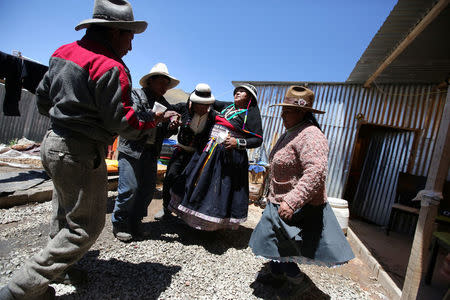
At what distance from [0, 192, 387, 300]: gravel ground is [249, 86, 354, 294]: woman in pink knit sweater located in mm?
530

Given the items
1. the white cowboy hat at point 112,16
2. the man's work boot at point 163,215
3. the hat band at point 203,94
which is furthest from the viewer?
the man's work boot at point 163,215

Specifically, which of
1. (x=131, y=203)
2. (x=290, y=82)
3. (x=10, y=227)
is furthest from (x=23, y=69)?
(x=290, y=82)

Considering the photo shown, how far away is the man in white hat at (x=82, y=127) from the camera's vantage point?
1.41 metres

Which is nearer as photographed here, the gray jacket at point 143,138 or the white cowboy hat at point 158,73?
the gray jacket at point 143,138

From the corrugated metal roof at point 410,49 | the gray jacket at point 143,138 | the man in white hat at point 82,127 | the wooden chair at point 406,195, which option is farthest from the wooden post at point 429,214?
the wooden chair at point 406,195

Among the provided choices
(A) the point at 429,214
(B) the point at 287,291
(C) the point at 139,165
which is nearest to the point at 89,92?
(C) the point at 139,165

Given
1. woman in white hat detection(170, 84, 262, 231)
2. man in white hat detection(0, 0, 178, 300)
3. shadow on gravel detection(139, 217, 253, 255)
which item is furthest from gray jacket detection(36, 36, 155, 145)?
shadow on gravel detection(139, 217, 253, 255)

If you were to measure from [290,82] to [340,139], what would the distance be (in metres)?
2.39

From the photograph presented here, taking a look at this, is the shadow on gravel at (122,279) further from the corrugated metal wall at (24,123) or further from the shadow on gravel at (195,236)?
the corrugated metal wall at (24,123)

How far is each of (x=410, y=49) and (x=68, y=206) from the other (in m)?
5.66

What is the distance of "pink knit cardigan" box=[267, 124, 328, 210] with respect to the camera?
5.99 ft

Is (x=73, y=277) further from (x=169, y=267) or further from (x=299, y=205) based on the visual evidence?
(x=299, y=205)

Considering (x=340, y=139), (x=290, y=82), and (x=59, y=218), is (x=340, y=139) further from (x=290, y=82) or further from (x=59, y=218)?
(x=59, y=218)

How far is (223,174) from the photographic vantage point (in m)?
3.03
